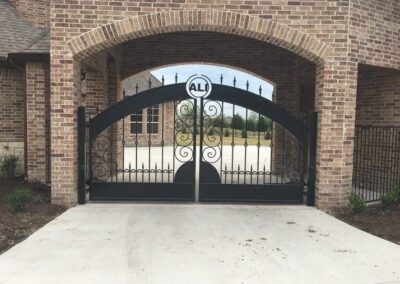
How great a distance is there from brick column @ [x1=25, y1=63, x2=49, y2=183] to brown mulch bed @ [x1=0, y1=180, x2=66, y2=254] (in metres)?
0.91

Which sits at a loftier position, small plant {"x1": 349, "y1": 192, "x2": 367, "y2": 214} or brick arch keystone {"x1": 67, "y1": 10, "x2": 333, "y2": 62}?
brick arch keystone {"x1": 67, "y1": 10, "x2": 333, "y2": 62}

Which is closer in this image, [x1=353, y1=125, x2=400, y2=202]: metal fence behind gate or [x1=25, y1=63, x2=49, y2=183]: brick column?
[x1=353, y1=125, x2=400, y2=202]: metal fence behind gate

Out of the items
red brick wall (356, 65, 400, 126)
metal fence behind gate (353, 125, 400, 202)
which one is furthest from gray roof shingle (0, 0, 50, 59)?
metal fence behind gate (353, 125, 400, 202)

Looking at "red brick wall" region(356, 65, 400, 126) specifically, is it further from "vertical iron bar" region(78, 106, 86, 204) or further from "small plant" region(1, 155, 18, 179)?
"small plant" region(1, 155, 18, 179)

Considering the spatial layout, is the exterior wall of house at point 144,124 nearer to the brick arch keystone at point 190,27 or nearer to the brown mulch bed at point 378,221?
the brick arch keystone at point 190,27

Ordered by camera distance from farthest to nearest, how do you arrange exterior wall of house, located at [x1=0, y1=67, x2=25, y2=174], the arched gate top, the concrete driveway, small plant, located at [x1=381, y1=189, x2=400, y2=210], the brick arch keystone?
exterior wall of house, located at [x1=0, y1=67, x2=25, y2=174], the arched gate top, small plant, located at [x1=381, y1=189, x2=400, y2=210], the brick arch keystone, the concrete driveway

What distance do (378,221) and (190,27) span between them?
15.3 ft

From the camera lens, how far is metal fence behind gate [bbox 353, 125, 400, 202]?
332 inches

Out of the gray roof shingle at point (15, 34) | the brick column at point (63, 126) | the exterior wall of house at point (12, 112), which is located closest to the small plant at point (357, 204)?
the brick column at point (63, 126)

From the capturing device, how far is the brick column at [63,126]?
703cm

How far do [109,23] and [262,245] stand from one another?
15.0 feet

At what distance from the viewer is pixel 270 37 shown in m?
7.12

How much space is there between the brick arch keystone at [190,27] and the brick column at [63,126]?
1.13ft

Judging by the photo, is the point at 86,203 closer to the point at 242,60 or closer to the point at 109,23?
the point at 109,23
